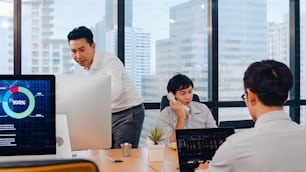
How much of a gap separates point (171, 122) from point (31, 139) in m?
1.43

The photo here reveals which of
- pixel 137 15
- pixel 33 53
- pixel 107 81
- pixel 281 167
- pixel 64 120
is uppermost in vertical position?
pixel 137 15

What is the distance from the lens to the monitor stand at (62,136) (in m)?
1.74

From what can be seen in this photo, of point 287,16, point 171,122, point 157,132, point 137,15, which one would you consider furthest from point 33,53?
point 287,16

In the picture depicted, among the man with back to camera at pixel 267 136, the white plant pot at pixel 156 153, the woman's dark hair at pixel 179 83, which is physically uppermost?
the woman's dark hair at pixel 179 83

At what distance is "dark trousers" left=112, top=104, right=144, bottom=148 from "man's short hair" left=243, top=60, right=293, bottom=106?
158 cm

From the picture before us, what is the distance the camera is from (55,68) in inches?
159

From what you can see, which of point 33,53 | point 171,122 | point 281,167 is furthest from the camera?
point 33,53

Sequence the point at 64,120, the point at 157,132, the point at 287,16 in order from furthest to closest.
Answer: the point at 287,16, the point at 157,132, the point at 64,120

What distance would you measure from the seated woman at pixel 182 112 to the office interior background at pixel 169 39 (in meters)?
1.02

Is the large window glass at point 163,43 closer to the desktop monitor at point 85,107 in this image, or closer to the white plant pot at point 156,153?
the white plant pot at point 156,153

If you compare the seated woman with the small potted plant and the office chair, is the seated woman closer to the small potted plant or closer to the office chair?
the small potted plant

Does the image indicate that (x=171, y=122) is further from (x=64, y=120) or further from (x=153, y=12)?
(x=153, y=12)

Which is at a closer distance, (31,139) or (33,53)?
(31,139)

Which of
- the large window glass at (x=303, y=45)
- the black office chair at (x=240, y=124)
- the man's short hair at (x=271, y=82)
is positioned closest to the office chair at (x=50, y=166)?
the man's short hair at (x=271, y=82)
